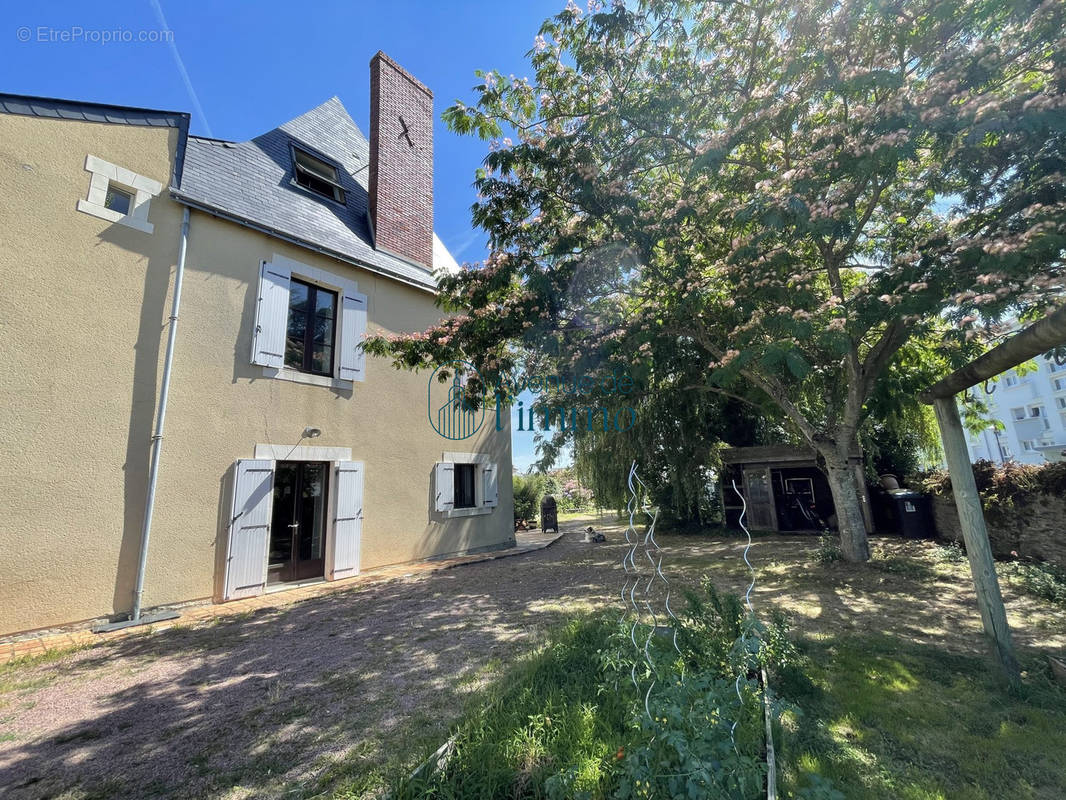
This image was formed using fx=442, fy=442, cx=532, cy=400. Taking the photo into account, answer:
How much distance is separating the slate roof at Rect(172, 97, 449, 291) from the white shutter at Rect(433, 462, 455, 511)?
11.9 ft

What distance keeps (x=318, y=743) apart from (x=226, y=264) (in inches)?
251

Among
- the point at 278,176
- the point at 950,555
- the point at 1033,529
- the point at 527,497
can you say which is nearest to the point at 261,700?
the point at 278,176

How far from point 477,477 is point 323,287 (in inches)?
188

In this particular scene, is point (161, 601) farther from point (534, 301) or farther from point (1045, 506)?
point (1045, 506)

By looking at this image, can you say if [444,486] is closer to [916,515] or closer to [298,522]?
[298,522]

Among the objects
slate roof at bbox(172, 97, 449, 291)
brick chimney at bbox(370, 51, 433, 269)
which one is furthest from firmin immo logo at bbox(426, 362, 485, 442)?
brick chimney at bbox(370, 51, 433, 269)

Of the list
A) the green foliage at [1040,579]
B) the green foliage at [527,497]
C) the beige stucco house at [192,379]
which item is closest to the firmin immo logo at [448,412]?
the beige stucco house at [192,379]


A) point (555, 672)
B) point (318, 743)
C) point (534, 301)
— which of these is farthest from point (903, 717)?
point (534, 301)

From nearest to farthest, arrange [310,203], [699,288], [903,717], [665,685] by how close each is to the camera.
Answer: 1. [665,685]
2. [903,717]
3. [699,288]
4. [310,203]

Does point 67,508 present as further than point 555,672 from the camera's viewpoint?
Yes

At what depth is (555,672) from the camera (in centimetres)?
313

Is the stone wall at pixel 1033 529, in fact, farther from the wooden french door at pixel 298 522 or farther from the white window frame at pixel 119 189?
the white window frame at pixel 119 189

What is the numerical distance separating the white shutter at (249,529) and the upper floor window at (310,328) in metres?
1.83

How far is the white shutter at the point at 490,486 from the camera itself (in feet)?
31.5
